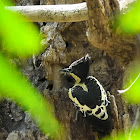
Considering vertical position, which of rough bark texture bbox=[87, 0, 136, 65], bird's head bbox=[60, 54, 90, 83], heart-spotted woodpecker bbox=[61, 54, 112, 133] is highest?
rough bark texture bbox=[87, 0, 136, 65]

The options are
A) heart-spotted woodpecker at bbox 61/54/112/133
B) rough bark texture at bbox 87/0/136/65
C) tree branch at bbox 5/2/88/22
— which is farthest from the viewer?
heart-spotted woodpecker at bbox 61/54/112/133

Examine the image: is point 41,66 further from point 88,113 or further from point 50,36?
point 88,113

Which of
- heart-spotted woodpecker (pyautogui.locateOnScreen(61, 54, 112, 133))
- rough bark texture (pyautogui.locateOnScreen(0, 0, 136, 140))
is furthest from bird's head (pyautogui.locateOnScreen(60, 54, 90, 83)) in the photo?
rough bark texture (pyautogui.locateOnScreen(0, 0, 136, 140))

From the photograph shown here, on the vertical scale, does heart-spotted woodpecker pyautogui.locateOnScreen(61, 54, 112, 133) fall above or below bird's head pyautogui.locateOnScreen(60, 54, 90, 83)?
below

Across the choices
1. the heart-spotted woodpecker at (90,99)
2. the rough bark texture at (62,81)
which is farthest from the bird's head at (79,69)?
the rough bark texture at (62,81)

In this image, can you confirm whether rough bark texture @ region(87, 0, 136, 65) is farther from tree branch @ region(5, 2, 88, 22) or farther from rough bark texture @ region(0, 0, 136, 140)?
rough bark texture @ region(0, 0, 136, 140)

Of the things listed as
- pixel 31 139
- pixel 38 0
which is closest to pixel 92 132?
pixel 31 139

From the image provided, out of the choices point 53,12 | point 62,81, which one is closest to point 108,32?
point 53,12
